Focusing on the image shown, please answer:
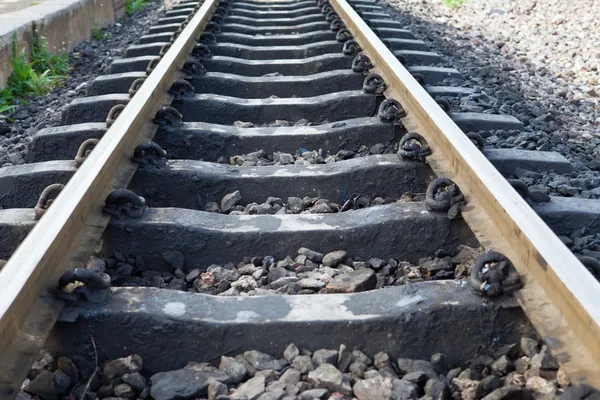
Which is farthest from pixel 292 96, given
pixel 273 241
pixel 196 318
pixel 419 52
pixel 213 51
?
pixel 196 318

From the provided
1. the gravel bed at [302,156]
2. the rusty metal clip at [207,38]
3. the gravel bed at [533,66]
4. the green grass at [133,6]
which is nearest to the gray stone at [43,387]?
the gravel bed at [302,156]

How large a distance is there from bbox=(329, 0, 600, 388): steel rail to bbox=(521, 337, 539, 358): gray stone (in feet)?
0.25

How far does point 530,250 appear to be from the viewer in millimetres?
2096

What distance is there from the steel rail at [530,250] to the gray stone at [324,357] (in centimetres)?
50

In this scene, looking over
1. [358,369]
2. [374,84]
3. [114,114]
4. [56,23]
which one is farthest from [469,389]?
[56,23]

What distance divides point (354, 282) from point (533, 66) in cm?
441

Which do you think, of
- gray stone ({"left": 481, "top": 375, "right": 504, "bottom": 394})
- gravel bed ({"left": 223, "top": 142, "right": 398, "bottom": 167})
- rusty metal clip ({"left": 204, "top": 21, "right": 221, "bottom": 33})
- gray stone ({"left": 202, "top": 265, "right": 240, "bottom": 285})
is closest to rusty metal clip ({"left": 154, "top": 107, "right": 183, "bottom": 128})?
gravel bed ({"left": 223, "top": 142, "right": 398, "bottom": 167})

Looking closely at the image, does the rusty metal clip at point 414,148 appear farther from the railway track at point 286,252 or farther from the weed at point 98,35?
the weed at point 98,35

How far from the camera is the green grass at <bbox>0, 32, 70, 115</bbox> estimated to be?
526 cm

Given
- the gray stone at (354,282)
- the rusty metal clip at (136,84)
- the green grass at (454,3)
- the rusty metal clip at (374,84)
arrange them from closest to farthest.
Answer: the gray stone at (354,282) < the rusty metal clip at (136,84) < the rusty metal clip at (374,84) < the green grass at (454,3)

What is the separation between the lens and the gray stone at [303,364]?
194 cm

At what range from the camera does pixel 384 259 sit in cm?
260

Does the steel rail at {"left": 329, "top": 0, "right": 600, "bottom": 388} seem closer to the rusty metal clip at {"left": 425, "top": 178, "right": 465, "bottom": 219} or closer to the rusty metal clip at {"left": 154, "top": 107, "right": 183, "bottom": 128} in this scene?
the rusty metal clip at {"left": 425, "top": 178, "right": 465, "bottom": 219}

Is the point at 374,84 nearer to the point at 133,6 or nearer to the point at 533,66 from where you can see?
the point at 533,66
